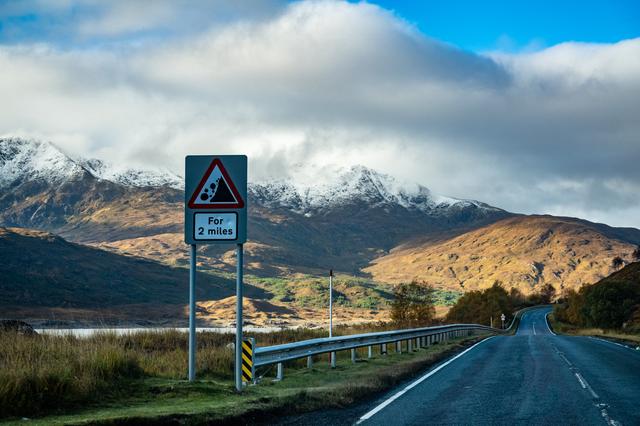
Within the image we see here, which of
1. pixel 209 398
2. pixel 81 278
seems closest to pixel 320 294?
pixel 81 278

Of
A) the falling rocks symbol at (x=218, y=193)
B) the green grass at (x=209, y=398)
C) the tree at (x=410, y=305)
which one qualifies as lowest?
the green grass at (x=209, y=398)

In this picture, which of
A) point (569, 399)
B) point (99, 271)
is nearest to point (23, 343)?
point (569, 399)

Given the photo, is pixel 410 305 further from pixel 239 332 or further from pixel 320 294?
pixel 320 294

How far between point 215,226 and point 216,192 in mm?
600

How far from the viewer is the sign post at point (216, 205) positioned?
12180 millimetres

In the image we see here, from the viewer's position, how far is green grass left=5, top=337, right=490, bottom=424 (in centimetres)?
962

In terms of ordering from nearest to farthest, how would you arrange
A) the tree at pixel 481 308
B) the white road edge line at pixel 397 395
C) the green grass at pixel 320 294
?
1. the white road edge line at pixel 397 395
2. the tree at pixel 481 308
3. the green grass at pixel 320 294

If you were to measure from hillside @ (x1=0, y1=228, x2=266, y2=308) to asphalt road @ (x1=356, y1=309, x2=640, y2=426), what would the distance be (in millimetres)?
90008

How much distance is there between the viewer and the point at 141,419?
932 centimetres

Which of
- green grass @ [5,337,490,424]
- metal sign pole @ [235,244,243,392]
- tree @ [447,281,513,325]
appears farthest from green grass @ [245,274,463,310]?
metal sign pole @ [235,244,243,392]

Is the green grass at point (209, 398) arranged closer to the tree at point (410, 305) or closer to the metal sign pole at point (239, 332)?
the metal sign pole at point (239, 332)

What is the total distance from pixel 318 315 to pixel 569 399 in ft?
315

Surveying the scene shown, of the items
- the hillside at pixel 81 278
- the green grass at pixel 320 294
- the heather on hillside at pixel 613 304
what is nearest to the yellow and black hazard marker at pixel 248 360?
the heather on hillside at pixel 613 304

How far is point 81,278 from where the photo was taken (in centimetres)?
12838
